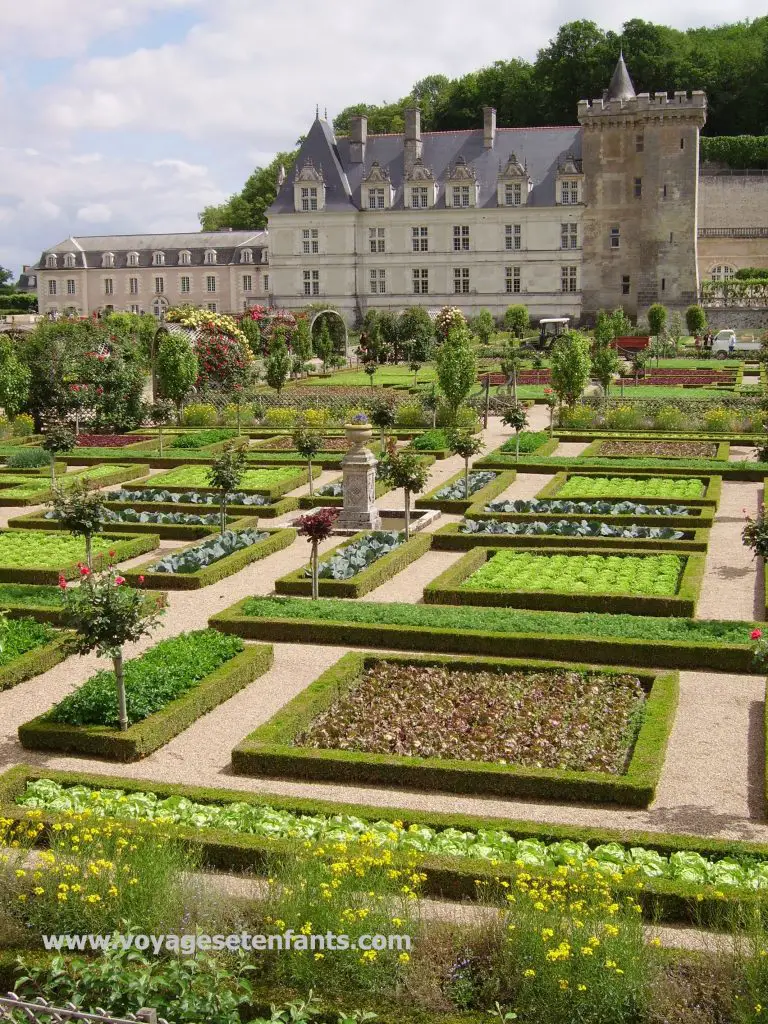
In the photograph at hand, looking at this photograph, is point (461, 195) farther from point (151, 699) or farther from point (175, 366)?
point (151, 699)

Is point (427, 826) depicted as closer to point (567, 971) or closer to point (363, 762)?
point (363, 762)

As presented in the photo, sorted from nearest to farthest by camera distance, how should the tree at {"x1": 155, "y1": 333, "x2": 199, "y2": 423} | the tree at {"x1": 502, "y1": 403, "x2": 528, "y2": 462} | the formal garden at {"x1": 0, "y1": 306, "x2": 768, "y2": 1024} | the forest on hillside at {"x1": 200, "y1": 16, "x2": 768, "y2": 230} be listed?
1. the formal garden at {"x1": 0, "y1": 306, "x2": 768, "y2": 1024}
2. the tree at {"x1": 502, "y1": 403, "x2": 528, "y2": 462}
3. the tree at {"x1": 155, "y1": 333, "x2": 199, "y2": 423}
4. the forest on hillside at {"x1": 200, "y1": 16, "x2": 768, "y2": 230}

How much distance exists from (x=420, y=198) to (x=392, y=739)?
2100 inches

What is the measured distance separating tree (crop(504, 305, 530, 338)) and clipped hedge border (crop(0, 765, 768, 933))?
158 feet

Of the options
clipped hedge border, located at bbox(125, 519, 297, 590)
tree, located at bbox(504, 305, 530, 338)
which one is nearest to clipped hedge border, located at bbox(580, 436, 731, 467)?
clipped hedge border, located at bbox(125, 519, 297, 590)

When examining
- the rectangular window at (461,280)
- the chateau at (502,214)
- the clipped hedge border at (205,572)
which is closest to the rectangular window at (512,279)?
the chateau at (502,214)

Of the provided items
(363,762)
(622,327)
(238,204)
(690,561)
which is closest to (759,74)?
(622,327)

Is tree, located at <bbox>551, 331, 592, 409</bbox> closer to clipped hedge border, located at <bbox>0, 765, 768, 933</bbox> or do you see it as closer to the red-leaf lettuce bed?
the red-leaf lettuce bed

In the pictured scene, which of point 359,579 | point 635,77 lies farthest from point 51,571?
point 635,77

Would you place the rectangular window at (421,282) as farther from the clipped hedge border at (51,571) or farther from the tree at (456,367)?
the clipped hedge border at (51,571)

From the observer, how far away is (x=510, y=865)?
790cm

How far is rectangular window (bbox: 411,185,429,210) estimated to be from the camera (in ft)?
198

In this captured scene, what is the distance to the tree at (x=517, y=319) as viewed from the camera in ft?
182

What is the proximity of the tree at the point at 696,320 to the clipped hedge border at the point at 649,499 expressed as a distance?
33916mm
